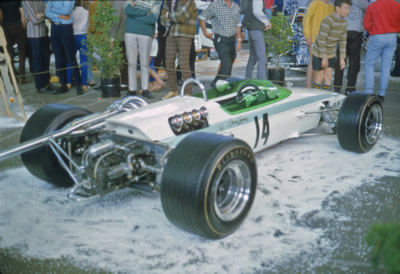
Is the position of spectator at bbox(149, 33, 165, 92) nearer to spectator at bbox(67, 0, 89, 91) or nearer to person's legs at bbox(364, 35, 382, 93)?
spectator at bbox(67, 0, 89, 91)

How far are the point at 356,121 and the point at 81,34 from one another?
→ 5237 mm

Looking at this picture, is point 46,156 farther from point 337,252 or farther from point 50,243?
point 337,252

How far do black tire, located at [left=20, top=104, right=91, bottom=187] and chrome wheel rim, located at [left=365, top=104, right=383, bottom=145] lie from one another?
10.4ft

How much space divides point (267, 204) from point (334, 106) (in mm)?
2080

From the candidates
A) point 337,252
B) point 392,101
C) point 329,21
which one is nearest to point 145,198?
point 337,252

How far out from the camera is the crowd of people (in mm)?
7031

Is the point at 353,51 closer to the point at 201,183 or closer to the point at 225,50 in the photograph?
the point at 225,50

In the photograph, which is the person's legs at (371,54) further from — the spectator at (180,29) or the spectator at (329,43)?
the spectator at (180,29)

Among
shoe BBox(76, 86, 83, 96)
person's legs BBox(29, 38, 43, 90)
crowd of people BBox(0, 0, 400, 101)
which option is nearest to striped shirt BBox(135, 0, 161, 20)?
crowd of people BBox(0, 0, 400, 101)

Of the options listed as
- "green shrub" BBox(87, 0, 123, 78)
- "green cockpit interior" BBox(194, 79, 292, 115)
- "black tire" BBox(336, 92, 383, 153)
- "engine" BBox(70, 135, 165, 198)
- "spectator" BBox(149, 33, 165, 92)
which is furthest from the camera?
"spectator" BBox(149, 33, 165, 92)

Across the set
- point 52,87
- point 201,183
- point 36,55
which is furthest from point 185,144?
point 52,87

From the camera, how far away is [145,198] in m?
4.07

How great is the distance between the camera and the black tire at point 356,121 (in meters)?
4.84

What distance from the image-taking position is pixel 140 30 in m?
7.40
